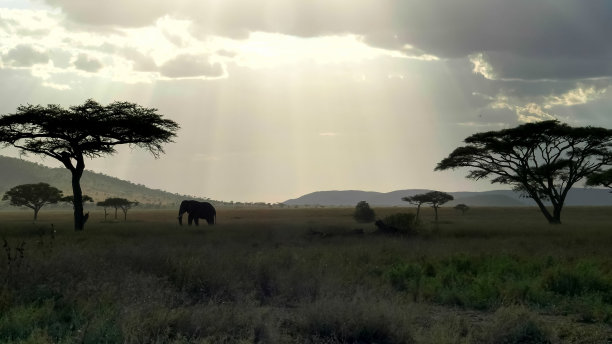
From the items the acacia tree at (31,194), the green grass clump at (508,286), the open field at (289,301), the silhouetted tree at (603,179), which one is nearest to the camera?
the open field at (289,301)

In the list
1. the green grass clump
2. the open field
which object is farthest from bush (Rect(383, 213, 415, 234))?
the green grass clump

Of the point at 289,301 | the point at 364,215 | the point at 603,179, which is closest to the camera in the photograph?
the point at 289,301

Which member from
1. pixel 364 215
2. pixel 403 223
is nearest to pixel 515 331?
pixel 403 223

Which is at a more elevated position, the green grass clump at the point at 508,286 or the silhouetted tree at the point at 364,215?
the silhouetted tree at the point at 364,215

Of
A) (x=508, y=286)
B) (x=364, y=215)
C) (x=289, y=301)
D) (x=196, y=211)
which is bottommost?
(x=289, y=301)

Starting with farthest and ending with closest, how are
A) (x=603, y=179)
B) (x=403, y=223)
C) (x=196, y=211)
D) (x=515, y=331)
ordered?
1. (x=196, y=211)
2. (x=603, y=179)
3. (x=403, y=223)
4. (x=515, y=331)

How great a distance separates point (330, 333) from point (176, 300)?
12.1ft

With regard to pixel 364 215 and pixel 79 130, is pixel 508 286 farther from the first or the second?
pixel 364 215

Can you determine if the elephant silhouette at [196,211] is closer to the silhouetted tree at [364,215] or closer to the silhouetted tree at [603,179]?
the silhouetted tree at [364,215]

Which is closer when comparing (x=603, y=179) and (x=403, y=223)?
(x=403, y=223)

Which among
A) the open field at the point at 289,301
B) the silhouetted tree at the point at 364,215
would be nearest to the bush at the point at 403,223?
the open field at the point at 289,301

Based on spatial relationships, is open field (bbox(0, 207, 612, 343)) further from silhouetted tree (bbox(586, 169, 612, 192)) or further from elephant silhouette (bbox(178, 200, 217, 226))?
elephant silhouette (bbox(178, 200, 217, 226))

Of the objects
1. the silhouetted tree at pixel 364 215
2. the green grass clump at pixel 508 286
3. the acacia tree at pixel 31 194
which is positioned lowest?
the green grass clump at pixel 508 286

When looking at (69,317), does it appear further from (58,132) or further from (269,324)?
(58,132)
